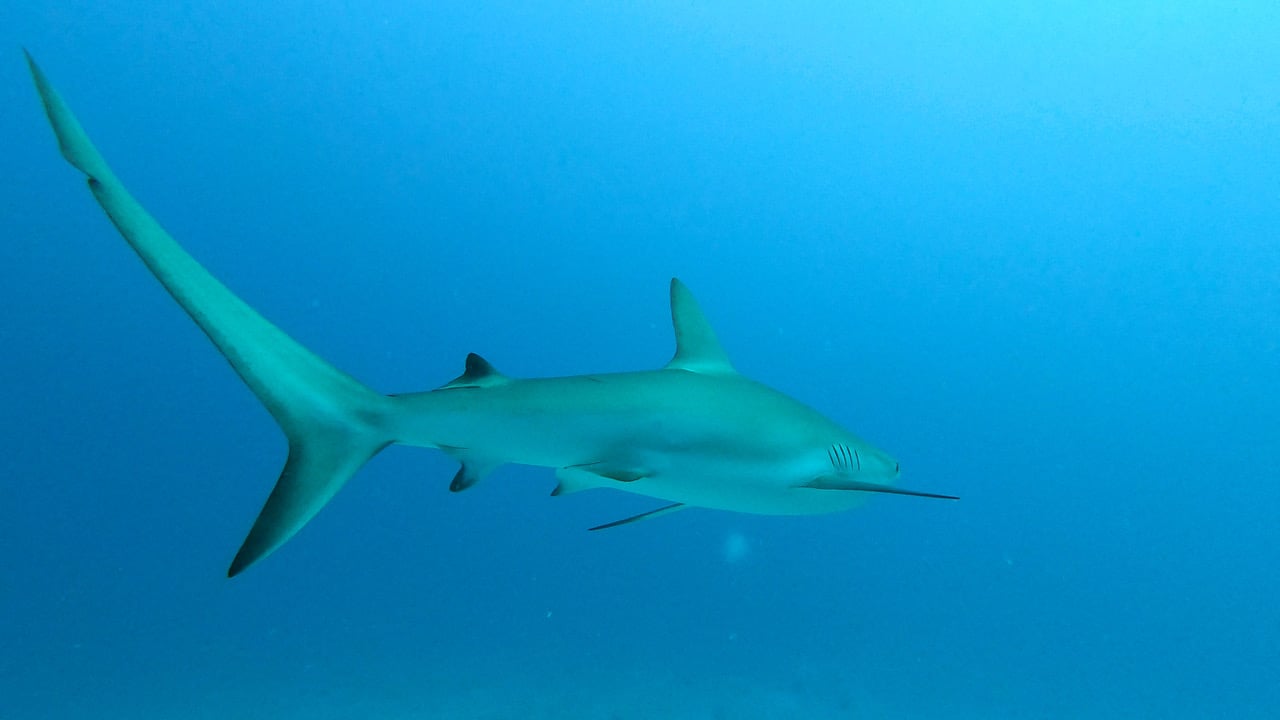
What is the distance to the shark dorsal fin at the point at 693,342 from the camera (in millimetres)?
2906

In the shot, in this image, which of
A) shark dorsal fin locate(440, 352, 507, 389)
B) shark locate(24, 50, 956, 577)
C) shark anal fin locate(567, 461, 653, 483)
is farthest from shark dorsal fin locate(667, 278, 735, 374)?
shark dorsal fin locate(440, 352, 507, 389)

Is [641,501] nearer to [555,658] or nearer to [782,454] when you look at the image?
[555,658]

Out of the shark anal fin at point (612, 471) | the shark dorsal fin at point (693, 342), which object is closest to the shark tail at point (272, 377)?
the shark anal fin at point (612, 471)

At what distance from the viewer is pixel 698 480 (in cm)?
241

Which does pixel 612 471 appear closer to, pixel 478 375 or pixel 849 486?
pixel 478 375

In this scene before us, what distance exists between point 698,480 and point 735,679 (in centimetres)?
1000

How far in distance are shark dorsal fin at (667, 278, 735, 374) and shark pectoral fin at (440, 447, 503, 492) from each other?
0.95m

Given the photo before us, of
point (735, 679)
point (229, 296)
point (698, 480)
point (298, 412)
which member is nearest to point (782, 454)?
point (698, 480)

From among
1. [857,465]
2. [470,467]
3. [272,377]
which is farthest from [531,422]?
[857,465]

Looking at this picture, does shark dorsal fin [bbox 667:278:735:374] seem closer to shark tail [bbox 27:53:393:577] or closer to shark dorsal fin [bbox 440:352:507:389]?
shark dorsal fin [bbox 440:352:507:389]

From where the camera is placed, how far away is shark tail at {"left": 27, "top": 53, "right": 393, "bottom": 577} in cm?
140

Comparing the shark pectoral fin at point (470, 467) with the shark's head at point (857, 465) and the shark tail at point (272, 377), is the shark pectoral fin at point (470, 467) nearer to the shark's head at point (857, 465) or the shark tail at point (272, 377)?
the shark tail at point (272, 377)

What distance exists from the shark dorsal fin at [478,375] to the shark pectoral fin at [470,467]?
19 centimetres

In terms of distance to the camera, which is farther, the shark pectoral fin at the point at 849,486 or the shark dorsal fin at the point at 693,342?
the shark dorsal fin at the point at 693,342
